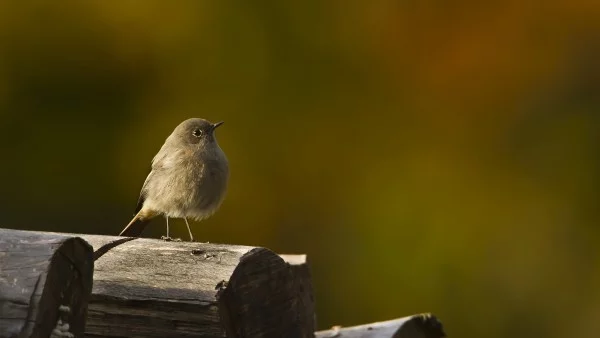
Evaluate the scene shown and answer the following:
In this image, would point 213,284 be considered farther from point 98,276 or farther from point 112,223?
point 112,223

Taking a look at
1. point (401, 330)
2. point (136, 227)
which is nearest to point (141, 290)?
point (401, 330)

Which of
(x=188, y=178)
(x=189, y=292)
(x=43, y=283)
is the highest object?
(x=188, y=178)

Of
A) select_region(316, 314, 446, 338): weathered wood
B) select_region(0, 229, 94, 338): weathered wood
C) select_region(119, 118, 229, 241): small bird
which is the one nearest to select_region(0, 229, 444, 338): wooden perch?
select_region(0, 229, 94, 338): weathered wood

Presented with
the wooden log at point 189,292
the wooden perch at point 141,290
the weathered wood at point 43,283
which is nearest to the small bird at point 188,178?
the wooden perch at point 141,290

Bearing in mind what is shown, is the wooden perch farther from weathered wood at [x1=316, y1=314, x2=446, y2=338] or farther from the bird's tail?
the bird's tail

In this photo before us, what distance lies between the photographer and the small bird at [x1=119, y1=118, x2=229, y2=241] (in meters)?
5.91

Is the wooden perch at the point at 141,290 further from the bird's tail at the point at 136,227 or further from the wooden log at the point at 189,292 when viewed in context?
the bird's tail at the point at 136,227

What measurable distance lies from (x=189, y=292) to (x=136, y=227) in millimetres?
3911

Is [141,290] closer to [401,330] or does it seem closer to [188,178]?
[401,330]

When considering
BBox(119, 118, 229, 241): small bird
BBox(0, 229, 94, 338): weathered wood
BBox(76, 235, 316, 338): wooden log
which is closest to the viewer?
BBox(0, 229, 94, 338): weathered wood

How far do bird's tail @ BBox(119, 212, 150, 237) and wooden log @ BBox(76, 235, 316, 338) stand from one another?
3397 mm

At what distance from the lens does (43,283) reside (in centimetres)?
224

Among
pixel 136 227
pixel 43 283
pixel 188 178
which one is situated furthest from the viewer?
pixel 136 227

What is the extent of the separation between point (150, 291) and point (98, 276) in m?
0.21
